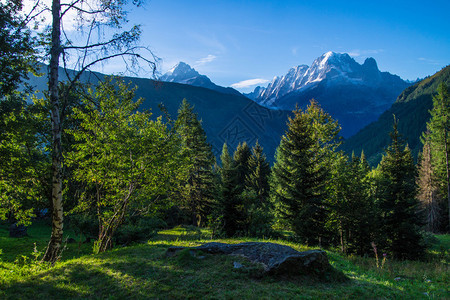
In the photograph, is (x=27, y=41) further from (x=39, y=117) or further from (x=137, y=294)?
(x=137, y=294)

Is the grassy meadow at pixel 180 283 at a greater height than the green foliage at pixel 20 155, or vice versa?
the green foliage at pixel 20 155

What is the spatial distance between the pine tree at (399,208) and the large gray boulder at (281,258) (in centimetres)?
1478

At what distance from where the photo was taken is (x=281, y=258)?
6.76 metres

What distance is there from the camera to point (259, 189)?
3753 cm

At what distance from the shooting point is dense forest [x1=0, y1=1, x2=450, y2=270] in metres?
7.77

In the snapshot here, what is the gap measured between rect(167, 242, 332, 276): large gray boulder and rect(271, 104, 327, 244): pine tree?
876 cm

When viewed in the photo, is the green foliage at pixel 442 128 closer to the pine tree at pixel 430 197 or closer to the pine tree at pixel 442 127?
the pine tree at pixel 442 127

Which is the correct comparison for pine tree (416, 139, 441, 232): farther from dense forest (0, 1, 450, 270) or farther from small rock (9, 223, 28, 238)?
small rock (9, 223, 28, 238)

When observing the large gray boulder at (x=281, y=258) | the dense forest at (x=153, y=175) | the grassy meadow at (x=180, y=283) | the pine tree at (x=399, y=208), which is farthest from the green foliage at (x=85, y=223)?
the pine tree at (x=399, y=208)

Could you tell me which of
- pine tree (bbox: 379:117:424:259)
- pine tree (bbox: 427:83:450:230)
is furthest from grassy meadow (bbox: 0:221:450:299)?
pine tree (bbox: 427:83:450:230)

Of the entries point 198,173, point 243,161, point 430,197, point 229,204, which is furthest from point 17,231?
point 430,197

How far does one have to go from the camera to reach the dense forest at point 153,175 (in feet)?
25.5

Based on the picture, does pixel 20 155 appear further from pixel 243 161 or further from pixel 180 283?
pixel 243 161

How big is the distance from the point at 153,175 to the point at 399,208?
20140 mm
